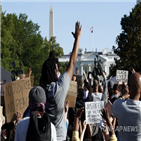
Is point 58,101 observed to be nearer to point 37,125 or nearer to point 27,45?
point 37,125

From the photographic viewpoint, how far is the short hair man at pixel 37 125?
161 inches

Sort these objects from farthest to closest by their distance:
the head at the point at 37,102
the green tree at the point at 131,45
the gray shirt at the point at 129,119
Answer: the green tree at the point at 131,45
the gray shirt at the point at 129,119
the head at the point at 37,102

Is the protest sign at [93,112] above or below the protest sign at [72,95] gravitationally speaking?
below

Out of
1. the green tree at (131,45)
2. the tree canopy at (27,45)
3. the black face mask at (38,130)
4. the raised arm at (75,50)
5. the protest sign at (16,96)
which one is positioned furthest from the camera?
the tree canopy at (27,45)

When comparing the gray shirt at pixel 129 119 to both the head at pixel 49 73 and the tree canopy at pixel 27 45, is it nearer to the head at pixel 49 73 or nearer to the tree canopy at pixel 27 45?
the head at pixel 49 73

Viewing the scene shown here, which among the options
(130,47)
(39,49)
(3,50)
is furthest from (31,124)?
(39,49)

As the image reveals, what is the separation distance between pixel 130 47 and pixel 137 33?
146 cm

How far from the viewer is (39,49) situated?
61781 mm

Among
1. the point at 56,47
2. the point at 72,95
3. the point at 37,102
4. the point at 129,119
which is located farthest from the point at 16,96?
the point at 56,47

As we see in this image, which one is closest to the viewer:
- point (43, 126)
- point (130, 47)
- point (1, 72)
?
point (43, 126)

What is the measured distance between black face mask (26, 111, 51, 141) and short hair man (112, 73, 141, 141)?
1.13m

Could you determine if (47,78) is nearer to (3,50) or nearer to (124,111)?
(124,111)

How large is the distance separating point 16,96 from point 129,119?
3.23m

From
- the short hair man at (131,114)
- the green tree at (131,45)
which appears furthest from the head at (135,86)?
the green tree at (131,45)
